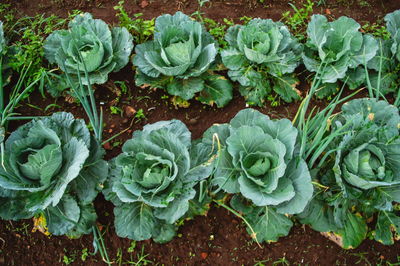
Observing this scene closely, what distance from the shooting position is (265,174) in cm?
236

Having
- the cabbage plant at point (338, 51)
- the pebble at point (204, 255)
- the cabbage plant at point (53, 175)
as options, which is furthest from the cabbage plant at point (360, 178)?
the cabbage plant at point (53, 175)

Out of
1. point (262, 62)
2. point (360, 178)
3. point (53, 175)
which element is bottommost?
point (53, 175)

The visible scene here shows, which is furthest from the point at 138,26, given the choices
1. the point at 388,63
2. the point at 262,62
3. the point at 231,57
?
the point at 388,63

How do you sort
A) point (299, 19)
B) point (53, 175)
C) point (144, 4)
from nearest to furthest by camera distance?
point (53, 175) < point (299, 19) < point (144, 4)

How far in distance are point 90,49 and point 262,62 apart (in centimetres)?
126

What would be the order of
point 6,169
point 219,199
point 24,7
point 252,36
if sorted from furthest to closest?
1. point 24,7
2. point 252,36
3. point 219,199
4. point 6,169

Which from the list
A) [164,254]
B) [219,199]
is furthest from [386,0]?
[164,254]

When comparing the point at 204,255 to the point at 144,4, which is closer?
the point at 204,255

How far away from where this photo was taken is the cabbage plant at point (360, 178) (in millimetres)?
2302

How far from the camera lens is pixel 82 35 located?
9.46 ft

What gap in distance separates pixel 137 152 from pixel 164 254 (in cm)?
68

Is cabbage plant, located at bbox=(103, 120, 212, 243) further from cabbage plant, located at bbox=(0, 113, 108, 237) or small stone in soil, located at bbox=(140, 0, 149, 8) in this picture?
small stone in soil, located at bbox=(140, 0, 149, 8)

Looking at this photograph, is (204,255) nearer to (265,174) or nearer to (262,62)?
(265,174)

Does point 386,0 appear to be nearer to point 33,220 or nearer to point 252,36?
point 252,36
